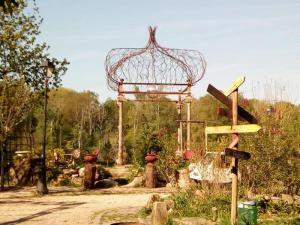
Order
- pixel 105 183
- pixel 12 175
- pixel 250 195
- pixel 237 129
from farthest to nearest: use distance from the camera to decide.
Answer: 1. pixel 12 175
2. pixel 105 183
3. pixel 250 195
4. pixel 237 129

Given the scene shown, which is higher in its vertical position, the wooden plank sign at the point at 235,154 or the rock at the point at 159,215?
the wooden plank sign at the point at 235,154

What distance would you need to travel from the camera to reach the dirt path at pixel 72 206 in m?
9.69

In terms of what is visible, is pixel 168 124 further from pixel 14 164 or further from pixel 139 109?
pixel 14 164

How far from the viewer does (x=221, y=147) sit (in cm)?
1152

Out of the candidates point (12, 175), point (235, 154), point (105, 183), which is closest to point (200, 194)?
point (235, 154)

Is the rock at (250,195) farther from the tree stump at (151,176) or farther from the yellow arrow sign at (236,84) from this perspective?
the tree stump at (151,176)

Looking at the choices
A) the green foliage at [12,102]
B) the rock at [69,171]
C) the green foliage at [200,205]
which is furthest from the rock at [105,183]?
the green foliage at [200,205]

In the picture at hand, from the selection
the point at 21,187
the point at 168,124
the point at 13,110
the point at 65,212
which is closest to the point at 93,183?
the point at 21,187

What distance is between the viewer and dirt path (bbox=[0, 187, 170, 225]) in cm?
969

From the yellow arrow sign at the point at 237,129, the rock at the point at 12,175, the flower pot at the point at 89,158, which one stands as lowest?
the rock at the point at 12,175

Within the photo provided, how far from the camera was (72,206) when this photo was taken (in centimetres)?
1177

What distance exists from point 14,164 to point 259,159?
11.5 metres

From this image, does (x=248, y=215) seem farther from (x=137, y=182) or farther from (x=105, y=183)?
(x=105, y=183)

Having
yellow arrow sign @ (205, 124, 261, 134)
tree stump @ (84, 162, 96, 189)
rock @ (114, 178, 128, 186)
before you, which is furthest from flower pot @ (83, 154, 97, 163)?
yellow arrow sign @ (205, 124, 261, 134)
